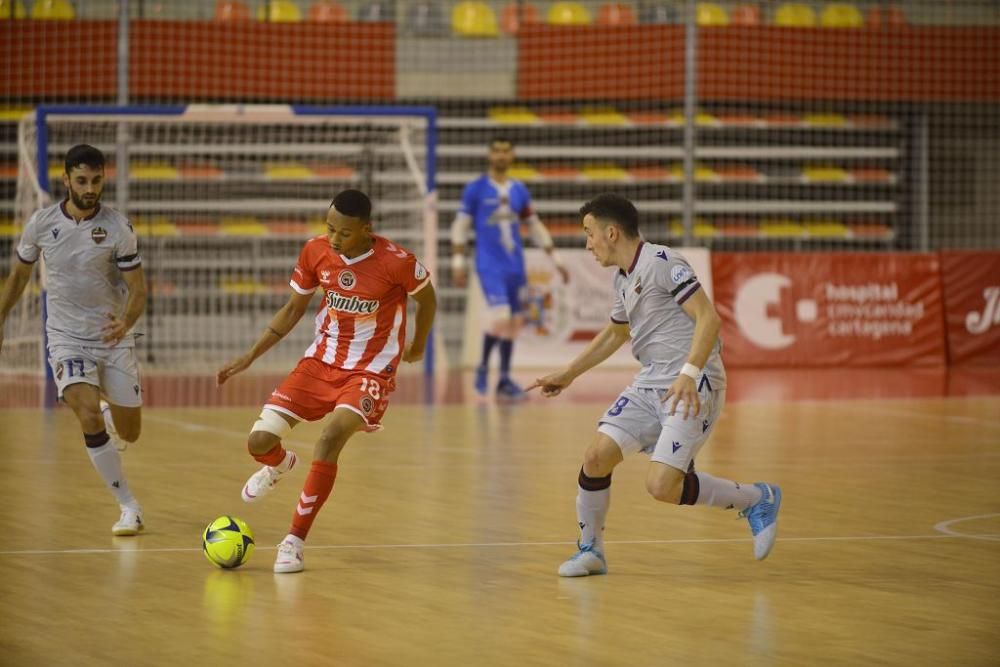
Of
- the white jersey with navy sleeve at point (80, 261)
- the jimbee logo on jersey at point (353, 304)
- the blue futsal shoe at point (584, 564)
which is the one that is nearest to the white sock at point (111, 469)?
the white jersey with navy sleeve at point (80, 261)

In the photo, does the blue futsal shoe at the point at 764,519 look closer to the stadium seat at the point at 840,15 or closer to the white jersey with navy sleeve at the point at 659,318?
the white jersey with navy sleeve at the point at 659,318

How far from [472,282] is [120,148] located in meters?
4.55

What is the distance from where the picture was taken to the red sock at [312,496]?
6891 millimetres

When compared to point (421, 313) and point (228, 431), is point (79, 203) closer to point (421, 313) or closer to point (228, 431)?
point (421, 313)

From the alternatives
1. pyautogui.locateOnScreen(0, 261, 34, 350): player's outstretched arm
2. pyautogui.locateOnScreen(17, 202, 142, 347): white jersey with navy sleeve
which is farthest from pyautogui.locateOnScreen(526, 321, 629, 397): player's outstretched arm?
pyautogui.locateOnScreen(0, 261, 34, 350): player's outstretched arm

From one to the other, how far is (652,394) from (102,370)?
3.09m

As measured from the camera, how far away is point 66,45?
67.0 ft

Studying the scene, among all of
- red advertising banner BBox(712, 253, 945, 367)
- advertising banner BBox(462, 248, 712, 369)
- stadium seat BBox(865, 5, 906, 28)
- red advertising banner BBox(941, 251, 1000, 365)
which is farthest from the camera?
stadium seat BBox(865, 5, 906, 28)

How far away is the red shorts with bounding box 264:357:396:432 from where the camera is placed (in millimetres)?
7281

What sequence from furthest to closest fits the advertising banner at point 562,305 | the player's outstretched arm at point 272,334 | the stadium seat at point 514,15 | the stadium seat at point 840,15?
1. the stadium seat at point 840,15
2. the stadium seat at point 514,15
3. the advertising banner at point 562,305
4. the player's outstretched arm at point 272,334

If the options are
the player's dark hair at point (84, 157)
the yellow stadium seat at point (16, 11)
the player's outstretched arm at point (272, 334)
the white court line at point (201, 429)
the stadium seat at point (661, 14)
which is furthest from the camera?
the stadium seat at point (661, 14)

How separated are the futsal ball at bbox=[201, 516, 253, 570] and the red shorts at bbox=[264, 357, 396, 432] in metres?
0.71

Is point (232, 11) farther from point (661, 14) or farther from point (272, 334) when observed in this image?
point (272, 334)

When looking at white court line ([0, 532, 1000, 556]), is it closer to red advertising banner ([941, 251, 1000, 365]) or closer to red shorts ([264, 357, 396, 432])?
red shorts ([264, 357, 396, 432])
